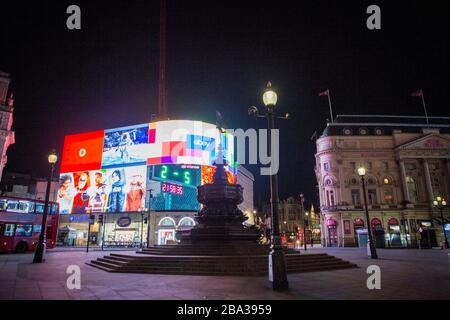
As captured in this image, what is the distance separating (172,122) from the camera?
5753cm

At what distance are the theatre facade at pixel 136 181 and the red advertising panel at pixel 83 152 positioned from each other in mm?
227

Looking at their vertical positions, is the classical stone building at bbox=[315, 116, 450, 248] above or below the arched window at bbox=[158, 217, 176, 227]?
above

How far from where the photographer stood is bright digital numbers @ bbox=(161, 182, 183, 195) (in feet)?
173

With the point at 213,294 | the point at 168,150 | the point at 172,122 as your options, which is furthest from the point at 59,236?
the point at 213,294

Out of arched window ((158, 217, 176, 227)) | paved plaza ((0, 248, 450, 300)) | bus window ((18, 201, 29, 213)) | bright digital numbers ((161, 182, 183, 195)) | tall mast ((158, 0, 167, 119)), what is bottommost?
paved plaza ((0, 248, 450, 300))

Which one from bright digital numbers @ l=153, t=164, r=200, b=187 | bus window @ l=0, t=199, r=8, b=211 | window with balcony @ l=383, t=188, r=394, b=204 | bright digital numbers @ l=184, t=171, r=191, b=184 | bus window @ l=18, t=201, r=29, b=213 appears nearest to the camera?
bus window @ l=0, t=199, r=8, b=211

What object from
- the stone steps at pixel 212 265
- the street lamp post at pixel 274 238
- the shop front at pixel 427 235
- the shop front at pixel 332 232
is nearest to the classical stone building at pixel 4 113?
the stone steps at pixel 212 265

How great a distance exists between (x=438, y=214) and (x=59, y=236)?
69582 mm

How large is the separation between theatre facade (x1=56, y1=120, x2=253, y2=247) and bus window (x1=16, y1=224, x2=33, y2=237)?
22.3 m

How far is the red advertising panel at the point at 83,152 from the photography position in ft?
197

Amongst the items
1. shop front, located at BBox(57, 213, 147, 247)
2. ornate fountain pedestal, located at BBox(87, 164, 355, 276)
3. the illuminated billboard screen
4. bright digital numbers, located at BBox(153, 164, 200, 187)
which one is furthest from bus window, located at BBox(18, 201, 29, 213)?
bright digital numbers, located at BBox(153, 164, 200, 187)

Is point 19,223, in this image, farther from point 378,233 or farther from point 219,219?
point 378,233

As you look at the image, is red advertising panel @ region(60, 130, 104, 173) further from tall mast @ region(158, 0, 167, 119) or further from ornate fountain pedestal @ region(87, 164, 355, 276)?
ornate fountain pedestal @ region(87, 164, 355, 276)

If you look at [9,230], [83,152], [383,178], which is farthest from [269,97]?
[83,152]
